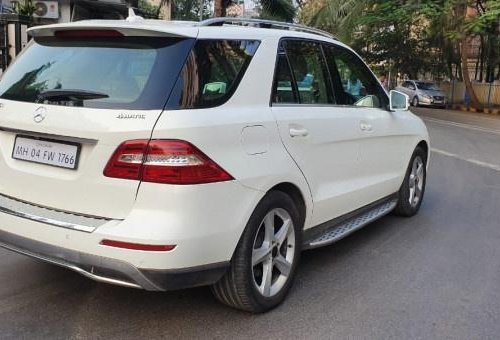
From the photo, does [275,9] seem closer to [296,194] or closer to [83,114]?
[296,194]

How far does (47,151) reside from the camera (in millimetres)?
3482

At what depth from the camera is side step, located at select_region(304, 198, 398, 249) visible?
4500 millimetres

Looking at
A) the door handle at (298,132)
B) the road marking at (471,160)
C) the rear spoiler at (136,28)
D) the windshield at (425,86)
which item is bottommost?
the road marking at (471,160)

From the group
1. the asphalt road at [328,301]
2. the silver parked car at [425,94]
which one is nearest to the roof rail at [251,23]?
the asphalt road at [328,301]

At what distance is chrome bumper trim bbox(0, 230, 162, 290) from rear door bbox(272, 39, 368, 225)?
1.30 m

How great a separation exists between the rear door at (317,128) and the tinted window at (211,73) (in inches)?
13.9

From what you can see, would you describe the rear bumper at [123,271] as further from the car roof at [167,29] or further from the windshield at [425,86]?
the windshield at [425,86]

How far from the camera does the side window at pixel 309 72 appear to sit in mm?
4305

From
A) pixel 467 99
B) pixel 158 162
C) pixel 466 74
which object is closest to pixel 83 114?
pixel 158 162

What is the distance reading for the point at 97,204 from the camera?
331cm

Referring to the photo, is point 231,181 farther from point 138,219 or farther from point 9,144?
point 9,144

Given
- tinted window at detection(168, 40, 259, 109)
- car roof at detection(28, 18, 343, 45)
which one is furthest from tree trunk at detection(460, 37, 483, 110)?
tinted window at detection(168, 40, 259, 109)

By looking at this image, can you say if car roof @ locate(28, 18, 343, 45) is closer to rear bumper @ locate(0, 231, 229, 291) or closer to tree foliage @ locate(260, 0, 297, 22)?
rear bumper @ locate(0, 231, 229, 291)

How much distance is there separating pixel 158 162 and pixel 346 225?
2.21m
